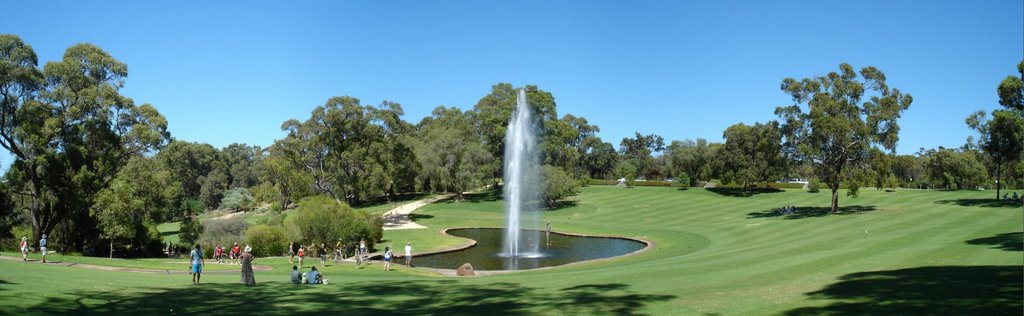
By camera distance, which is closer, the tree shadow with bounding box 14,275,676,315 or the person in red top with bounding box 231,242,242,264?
the tree shadow with bounding box 14,275,676,315

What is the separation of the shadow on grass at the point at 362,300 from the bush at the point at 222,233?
2155cm

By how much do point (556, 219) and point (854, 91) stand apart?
1173 inches

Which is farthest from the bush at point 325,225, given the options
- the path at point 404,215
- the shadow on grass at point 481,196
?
the shadow on grass at point 481,196

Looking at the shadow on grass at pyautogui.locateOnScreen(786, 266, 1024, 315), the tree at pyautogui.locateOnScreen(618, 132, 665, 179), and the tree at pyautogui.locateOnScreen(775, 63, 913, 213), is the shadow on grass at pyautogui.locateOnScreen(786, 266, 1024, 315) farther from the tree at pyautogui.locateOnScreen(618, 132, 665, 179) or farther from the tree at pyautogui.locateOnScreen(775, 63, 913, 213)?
the tree at pyautogui.locateOnScreen(618, 132, 665, 179)

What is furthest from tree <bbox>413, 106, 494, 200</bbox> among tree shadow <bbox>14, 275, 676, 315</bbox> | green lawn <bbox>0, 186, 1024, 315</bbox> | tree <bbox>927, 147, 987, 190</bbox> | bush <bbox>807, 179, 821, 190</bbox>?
tree <bbox>927, 147, 987, 190</bbox>

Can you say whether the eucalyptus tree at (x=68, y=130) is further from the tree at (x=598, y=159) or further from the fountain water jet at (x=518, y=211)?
the tree at (x=598, y=159)

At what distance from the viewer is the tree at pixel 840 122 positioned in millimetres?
48594

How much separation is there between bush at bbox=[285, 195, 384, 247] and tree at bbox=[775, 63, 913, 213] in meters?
36.0

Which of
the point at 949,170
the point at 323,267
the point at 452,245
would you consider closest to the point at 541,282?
the point at 323,267

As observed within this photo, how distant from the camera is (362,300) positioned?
58.1ft

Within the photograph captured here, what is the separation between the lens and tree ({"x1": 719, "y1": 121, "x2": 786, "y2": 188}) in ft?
270

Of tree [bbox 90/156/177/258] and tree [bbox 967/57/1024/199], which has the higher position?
tree [bbox 967/57/1024/199]

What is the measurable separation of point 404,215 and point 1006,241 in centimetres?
5369

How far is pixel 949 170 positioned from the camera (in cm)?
9512
